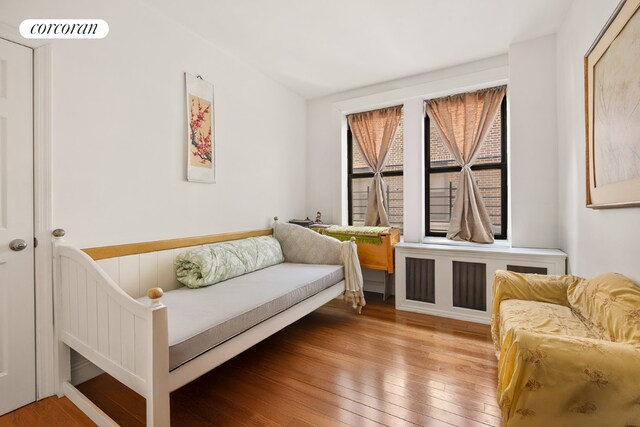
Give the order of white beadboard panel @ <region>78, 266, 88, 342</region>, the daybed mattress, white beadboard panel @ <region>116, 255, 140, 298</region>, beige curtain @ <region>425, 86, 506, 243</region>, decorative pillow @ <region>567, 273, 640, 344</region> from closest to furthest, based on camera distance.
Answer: decorative pillow @ <region>567, 273, 640, 344</region> < the daybed mattress < white beadboard panel @ <region>78, 266, 88, 342</region> < white beadboard panel @ <region>116, 255, 140, 298</region> < beige curtain @ <region>425, 86, 506, 243</region>

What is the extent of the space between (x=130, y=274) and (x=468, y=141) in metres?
3.44

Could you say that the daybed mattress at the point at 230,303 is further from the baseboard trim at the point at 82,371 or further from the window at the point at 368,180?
the window at the point at 368,180

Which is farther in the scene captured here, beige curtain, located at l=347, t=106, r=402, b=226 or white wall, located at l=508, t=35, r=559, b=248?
beige curtain, located at l=347, t=106, r=402, b=226

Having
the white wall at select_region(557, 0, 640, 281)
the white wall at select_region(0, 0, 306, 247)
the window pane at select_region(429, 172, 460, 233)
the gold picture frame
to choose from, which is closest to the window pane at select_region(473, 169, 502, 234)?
the window pane at select_region(429, 172, 460, 233)

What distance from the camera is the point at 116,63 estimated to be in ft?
6.88

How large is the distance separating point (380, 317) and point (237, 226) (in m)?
1.71

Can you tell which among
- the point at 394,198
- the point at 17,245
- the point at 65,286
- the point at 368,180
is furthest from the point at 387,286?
the point at 17,245

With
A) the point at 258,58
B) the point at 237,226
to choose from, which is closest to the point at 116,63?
the point at 258,58

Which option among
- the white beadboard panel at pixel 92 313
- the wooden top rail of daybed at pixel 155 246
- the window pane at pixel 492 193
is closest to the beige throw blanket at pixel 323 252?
the wooden top rail of daybed at pixel 155 246

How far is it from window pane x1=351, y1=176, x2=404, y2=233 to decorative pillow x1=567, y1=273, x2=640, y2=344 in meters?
2.23

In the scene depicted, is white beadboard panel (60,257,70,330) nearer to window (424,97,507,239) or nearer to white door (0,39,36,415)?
white door (0,39,36,415)

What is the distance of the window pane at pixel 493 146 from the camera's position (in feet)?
11.0

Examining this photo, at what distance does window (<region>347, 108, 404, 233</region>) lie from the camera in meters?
3.88

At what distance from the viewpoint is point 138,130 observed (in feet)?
7.32
